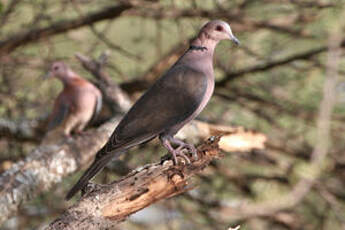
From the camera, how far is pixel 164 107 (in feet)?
10.1

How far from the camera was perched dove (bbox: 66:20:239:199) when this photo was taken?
9.57 feet

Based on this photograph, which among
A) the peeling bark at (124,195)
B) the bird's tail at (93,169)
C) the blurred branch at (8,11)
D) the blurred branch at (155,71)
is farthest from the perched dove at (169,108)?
the blurred branch at (155,71)

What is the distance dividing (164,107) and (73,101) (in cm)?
226

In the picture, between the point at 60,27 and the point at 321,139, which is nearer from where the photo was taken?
the point at 321,139

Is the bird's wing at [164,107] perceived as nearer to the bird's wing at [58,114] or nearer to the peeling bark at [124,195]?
the peeling bark at [124,195]

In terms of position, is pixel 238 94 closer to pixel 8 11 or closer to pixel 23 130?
pixel 23 130

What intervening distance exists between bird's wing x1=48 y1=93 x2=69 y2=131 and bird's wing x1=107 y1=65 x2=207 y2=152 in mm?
2034

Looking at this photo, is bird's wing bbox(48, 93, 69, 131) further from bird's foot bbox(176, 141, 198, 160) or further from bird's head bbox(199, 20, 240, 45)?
bird's foot bbox(176, 141, 198, 160)

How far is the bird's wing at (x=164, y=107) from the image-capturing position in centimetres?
298

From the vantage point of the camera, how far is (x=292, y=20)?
16.5ft

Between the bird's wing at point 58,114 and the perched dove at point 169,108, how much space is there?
2025mm

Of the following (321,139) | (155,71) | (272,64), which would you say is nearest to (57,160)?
(155,71)

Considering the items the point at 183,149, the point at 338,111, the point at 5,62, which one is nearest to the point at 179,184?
the point at 183,149

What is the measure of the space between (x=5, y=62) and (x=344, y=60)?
2.91 meters
